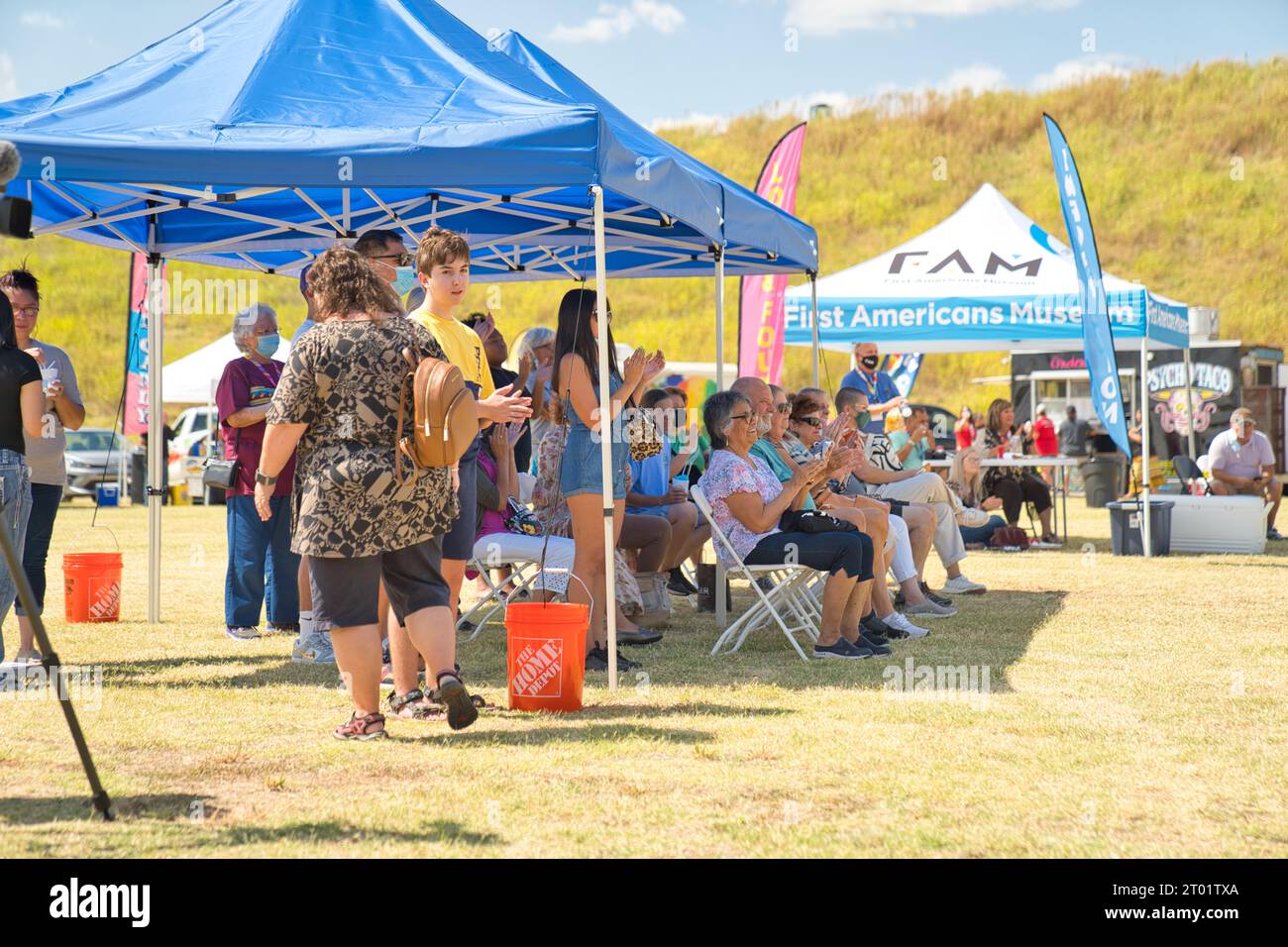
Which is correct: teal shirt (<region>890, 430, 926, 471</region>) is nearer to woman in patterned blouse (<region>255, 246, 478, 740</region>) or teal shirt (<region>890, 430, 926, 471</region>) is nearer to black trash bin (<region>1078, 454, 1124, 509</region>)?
woman in patterned blouse (<region>255, 246, 478, 740</region>)

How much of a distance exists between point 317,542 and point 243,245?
14.4ft

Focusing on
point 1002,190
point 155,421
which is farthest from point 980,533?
point 1002,190

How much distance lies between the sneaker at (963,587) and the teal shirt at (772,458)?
109 inches

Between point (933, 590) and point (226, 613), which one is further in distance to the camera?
point (933, 590)

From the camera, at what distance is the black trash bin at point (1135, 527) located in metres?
12.3

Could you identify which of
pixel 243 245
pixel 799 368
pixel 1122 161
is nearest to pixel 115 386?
pixel 799 368

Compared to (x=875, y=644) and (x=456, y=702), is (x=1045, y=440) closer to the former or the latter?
(x=875, y=644)

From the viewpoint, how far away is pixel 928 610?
8.36m

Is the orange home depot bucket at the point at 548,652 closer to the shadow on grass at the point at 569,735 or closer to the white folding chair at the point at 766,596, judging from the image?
the shadow on grass at the point at 569,735

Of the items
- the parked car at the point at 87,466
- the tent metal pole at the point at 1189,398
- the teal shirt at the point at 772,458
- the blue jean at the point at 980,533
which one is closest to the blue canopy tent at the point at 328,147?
the teal shirt at the point at 772,458

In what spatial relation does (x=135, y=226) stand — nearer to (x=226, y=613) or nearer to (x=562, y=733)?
(x=226, y=613)

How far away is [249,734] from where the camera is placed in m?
4.92
